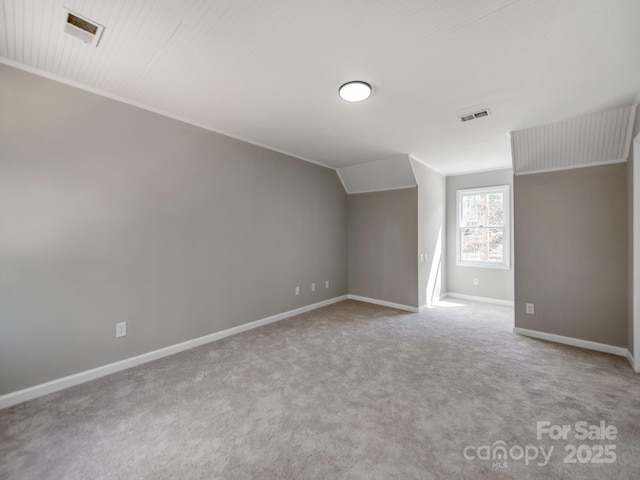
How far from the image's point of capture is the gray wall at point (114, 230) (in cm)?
210

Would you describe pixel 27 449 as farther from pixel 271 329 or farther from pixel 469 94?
pixel 469 94

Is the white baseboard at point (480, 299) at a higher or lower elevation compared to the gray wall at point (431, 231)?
lower

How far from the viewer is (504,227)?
492 cm

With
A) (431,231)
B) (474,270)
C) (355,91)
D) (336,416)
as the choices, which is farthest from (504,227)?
(336,416)

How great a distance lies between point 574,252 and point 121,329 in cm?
498

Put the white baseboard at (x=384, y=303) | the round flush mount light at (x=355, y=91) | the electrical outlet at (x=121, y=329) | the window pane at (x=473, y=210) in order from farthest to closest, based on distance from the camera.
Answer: the window pane at (x=473, y=210), the white baseboard at (x=384, y=303), the electrical outlet at (x=121, y=329), the round flush mount light at (x=355, y=91)

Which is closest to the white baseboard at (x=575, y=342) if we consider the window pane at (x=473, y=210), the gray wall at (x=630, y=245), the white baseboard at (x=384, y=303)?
the gray wall at (x=630, y=245)

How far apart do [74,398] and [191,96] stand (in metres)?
2.73

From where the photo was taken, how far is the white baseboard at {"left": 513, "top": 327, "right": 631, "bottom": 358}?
2.92m

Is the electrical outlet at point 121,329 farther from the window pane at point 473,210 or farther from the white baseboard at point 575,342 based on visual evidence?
the window pane at point 473,210


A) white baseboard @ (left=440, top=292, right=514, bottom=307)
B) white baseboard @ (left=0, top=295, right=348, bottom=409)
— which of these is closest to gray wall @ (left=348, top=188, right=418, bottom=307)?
white baseboard @ (left=440, top=292, right=514, bottom=307)

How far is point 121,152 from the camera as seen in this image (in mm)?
2576

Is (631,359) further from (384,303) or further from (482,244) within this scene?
(384,303)

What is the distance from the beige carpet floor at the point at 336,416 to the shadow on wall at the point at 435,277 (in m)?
1.79
